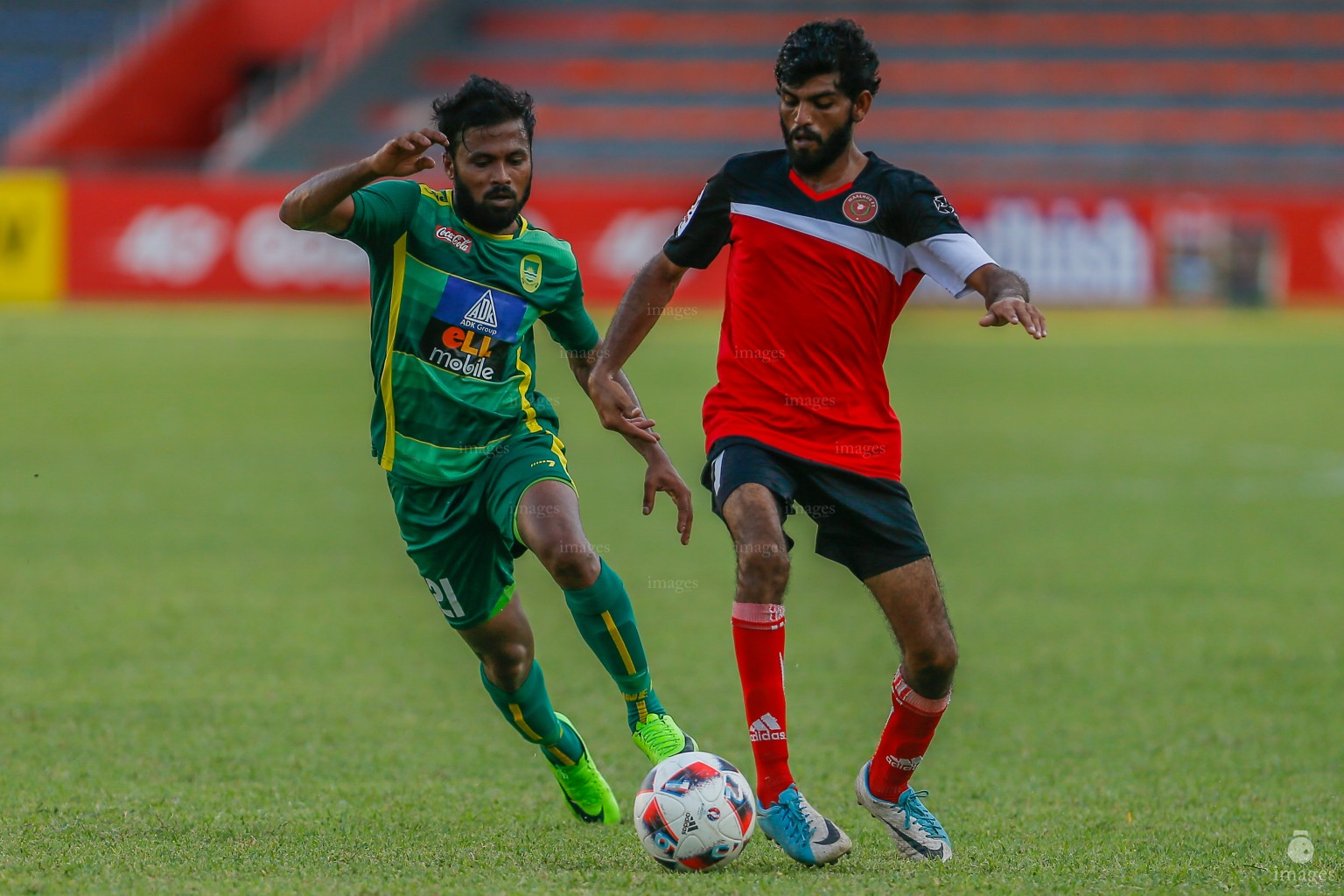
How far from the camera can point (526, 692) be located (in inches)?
200

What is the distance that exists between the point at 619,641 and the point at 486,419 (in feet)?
2.41

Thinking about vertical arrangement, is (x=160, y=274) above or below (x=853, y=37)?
below

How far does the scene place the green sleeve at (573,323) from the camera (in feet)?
16.8

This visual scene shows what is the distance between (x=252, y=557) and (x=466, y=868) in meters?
5.49

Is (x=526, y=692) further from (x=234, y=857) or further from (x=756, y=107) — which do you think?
(x=756, y=107)

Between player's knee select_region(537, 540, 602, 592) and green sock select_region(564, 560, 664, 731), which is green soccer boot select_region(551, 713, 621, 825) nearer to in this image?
green sock select_region(564, 560, 664, 731)

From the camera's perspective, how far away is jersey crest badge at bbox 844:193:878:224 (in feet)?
15.0

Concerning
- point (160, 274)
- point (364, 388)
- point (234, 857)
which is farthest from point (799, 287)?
point (160, 274)

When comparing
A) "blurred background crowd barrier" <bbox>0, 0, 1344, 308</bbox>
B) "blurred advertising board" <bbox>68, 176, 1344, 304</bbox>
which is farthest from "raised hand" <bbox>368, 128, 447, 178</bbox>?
"blurred advertising board" <bbox>68, 176, 1344, 304</bbox>

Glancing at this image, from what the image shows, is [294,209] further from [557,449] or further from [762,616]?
[762,616]

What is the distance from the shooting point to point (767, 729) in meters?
4.45

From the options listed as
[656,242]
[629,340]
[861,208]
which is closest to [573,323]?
[629,340]

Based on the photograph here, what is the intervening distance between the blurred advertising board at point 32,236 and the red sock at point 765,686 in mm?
23122

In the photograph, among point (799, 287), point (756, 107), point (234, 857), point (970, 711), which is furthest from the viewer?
point (756, 107)
